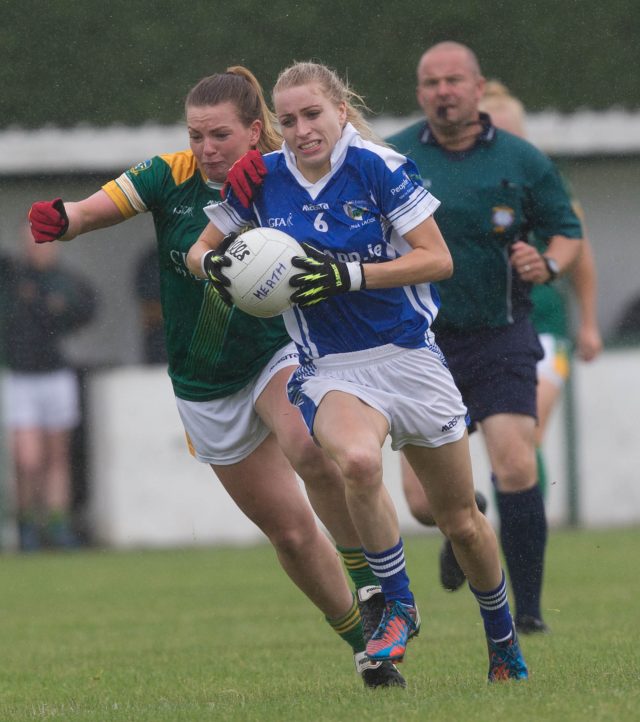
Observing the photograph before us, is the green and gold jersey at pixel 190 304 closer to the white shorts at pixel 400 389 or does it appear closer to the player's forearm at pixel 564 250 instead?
the white shorts at pixel 400 389

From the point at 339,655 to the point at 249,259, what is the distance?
2408 mm

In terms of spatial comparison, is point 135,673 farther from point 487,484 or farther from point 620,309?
point 620,309

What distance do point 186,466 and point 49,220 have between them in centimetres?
810

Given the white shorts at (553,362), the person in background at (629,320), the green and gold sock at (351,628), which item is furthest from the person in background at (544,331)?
the person in background at (629,320)

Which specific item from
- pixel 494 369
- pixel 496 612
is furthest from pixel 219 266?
pixel 494 369

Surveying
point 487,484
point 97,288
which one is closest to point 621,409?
point 487,484

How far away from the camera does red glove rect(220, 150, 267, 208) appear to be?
5758 mm

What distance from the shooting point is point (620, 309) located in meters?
15.9

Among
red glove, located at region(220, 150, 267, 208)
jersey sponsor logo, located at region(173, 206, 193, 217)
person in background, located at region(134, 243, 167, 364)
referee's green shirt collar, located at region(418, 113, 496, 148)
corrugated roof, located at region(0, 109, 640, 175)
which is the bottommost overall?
person in background, located at region(134, 243, 167, 364)

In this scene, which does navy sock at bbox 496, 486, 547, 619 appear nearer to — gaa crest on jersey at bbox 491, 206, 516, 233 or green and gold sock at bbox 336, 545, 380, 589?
gaa crest on jersey at bbox 491, 206, 516, 233

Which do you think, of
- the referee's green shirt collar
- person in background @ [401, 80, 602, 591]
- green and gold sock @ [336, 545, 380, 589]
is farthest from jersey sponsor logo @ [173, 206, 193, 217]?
person in background @ [401, 80, 602, 591]

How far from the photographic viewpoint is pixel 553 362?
960cm

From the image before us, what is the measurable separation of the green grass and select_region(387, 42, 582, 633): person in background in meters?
0.56

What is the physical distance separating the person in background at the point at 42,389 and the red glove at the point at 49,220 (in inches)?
305
